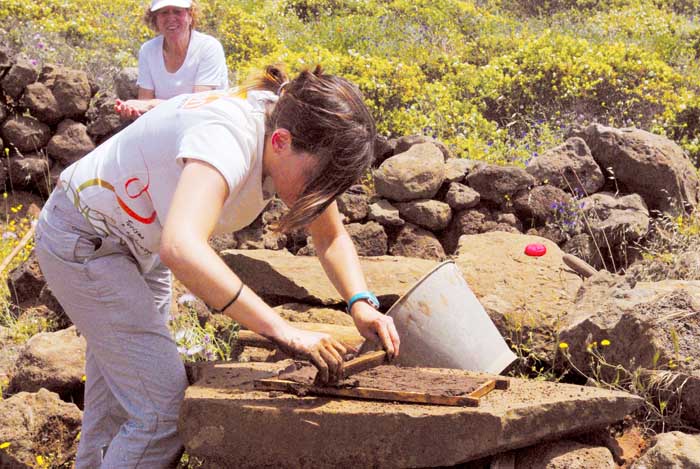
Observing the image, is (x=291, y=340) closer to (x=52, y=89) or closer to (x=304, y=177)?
(x=304, y=177)

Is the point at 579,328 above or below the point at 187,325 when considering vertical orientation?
above

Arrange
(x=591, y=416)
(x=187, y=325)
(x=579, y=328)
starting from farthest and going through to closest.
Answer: (x=187, y=325), (x=579, y=328), (x=591, y=416)

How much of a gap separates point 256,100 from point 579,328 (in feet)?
6.01

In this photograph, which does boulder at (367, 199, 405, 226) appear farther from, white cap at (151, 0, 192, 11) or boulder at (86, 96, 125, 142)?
boulder at (86, 96, 125, 142)

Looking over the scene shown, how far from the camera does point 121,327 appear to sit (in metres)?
2.90

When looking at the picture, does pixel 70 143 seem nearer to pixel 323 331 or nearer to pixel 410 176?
pixel 410 176

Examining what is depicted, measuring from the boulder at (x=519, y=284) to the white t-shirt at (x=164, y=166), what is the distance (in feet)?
5.75

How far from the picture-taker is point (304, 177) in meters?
2.74

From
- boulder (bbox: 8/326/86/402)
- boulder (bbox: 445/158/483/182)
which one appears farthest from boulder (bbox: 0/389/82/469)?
boulder (bbox: 445/158/483/182)

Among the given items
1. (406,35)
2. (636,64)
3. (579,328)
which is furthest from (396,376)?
(406,35)

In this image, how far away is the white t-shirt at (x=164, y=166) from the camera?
2.58 metres

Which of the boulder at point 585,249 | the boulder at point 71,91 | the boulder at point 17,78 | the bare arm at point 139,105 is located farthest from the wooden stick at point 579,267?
the boulder at point 17,78

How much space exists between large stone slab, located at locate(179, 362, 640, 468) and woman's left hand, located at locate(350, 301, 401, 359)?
24 cm

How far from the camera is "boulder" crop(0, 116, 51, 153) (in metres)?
7.23
